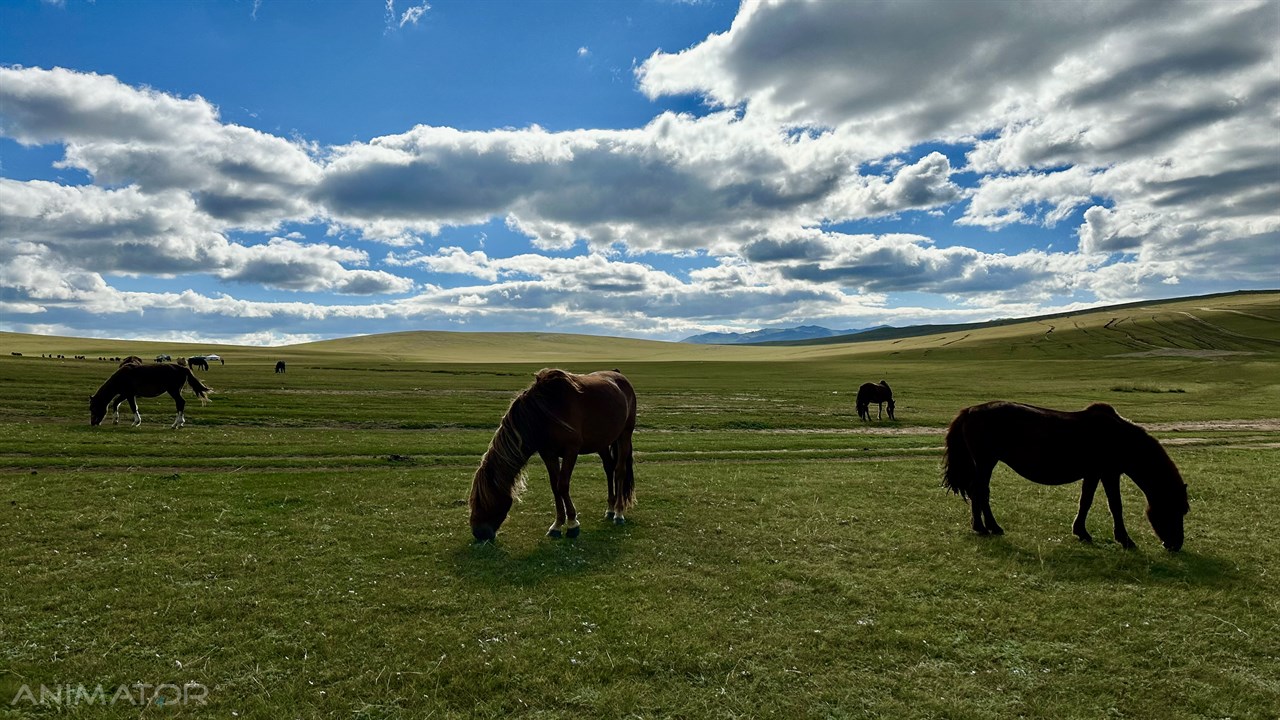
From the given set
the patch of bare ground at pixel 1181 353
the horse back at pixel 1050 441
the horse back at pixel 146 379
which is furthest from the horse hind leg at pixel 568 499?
the patch of bare ground at pixel 1181 353

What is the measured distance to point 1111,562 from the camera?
10.1m

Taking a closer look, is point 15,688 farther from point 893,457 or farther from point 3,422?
point 3,422

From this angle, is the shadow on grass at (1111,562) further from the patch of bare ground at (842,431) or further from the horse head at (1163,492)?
the patch of bare ground at (842,431)

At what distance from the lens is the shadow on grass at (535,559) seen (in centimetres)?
934

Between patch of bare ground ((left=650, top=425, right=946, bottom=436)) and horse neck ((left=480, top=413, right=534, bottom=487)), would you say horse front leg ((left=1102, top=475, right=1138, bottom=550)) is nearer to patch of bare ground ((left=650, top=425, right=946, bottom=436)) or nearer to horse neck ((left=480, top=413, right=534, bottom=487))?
horse neck ((left=480, top=413, right=534, bottom=487))

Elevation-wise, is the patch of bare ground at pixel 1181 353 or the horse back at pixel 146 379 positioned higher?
the horse back at pixel 146 379

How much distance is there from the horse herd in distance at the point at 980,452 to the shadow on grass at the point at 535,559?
14.6 inches

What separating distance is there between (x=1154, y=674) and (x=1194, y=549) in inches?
238

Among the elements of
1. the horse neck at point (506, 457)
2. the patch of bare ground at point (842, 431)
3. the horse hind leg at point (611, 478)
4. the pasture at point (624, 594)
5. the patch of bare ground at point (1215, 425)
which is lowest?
the patch of bare ground at point (1215, 425)

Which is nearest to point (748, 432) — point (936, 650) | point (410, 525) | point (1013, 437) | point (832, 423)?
point (832, 423)

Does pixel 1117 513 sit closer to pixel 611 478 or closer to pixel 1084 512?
pixel 1084 512

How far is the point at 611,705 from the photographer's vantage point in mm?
6023

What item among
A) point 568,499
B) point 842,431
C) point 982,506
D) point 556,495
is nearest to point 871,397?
point 842,431

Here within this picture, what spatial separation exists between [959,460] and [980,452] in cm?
56
